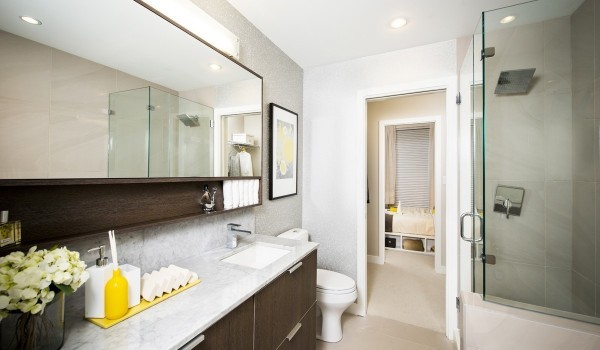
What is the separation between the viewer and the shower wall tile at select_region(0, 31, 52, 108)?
0.68 metres

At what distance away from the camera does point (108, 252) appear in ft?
3.26

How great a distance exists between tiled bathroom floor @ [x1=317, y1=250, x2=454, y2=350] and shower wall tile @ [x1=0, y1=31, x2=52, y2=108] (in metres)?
2.21

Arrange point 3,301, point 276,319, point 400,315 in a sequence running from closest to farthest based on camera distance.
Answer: point 3,301 < point 276,319 < point 400,315

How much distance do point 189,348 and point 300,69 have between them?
2.50 metres

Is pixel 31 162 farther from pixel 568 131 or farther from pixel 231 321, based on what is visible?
pixel 568 131

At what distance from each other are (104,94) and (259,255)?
1.19 m

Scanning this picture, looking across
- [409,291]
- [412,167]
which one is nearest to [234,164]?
[409,291]

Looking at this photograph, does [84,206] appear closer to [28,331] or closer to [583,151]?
[28,331]

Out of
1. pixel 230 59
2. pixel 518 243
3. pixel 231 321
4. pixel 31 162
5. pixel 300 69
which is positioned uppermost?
pixel 300 69

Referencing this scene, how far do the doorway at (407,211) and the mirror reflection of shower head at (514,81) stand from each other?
71 centimetres

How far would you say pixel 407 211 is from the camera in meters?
4.44

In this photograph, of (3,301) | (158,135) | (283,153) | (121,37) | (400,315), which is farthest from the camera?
(400,315)

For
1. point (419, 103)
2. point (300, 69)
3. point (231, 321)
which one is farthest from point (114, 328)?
point (419, 103)

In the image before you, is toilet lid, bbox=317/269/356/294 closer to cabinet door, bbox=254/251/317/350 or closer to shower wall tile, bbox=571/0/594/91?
cabinet door, bbox=254/251/317/350
